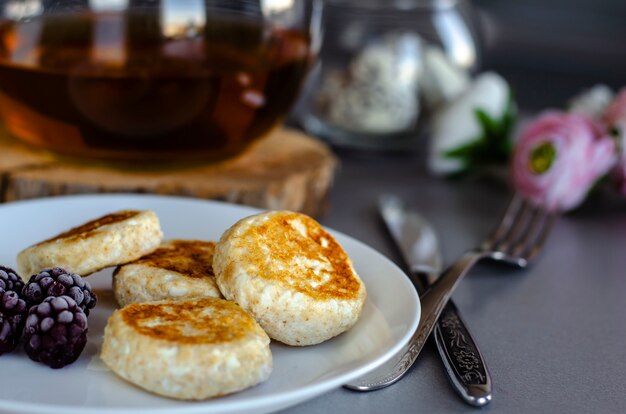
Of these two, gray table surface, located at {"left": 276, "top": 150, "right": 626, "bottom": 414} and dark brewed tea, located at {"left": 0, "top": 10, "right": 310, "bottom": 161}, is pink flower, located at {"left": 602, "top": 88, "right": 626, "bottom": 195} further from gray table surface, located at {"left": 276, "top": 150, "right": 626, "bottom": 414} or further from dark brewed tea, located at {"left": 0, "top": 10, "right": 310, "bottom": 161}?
dark brewed tea, located at {"left": 0, "top": 10, "right": 310, "bottom": 161}

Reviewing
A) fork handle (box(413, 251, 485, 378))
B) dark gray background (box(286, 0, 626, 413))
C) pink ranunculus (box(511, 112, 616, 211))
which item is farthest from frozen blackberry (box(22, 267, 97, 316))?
pink ranunculus (box(511, 112, 616, 211))

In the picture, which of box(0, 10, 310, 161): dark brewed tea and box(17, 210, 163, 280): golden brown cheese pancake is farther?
box(0, 10, 310, 161): dark brewed tea

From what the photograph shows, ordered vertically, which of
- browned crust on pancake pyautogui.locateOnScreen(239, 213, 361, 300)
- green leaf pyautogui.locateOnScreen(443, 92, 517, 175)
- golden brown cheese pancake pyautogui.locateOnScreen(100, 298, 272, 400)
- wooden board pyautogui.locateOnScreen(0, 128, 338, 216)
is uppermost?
browned crust on pancake pyautogui.locateOnScreen(239, 213, 361, 300)

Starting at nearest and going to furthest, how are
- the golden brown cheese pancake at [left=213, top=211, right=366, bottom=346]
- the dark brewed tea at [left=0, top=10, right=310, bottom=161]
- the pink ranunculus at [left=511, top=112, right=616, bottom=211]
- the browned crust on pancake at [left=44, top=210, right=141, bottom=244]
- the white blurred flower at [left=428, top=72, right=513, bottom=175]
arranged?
the golden brown cheese pancake at [left=213, top=211, right=366, bottom=346] → the browned crust on pancake at [left=44, top=210, right=141, bottom=244] → the dark brewed tea at [left=0, top=10, right=310, bottom=161] → the pink ranunculus at [left=511, top=112, right=616, bottom=211] → the white blurred flower at [left=428, top=72, right=513, bottom=175]

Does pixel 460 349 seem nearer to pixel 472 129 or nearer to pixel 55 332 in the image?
pixel 55 332

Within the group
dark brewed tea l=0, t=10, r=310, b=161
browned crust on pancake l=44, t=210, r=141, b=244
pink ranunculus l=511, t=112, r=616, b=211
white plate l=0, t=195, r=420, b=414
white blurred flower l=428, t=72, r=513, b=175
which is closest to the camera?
white plate l=0, t=195, r=420, b=414

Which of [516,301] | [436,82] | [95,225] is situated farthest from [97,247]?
[436,82]

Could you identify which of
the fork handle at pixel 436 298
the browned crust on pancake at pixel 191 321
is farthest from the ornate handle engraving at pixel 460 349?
the browned crust on pancake at pixel 191 321
